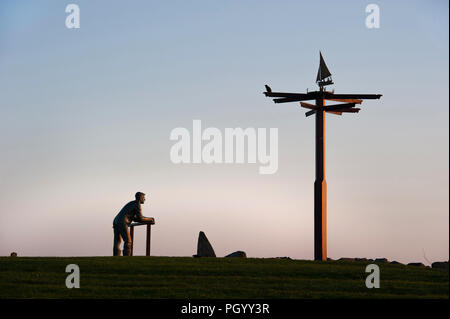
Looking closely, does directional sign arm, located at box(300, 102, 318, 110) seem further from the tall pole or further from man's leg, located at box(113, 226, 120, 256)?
man's leg, located at box(113, 226, 120, 256)

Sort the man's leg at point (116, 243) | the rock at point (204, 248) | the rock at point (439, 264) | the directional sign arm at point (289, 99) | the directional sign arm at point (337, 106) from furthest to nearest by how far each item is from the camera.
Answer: the directional sign arm at point (289, 99)
the directional sign arm at point (337, 106)
the man's leg at point (116, 243)
the rock at point (204, 248)
the rock at point (439, 264)

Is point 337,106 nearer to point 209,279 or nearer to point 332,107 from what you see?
point 332,107

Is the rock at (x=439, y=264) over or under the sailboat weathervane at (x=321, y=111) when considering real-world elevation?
under

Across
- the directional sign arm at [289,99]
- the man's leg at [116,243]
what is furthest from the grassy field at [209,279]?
the directional sign arm at [289,99]

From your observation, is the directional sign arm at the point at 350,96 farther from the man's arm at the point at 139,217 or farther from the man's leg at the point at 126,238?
the man's leg at the point at 126,238

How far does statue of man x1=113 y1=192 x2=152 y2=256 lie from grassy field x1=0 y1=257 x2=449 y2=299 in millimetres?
2164

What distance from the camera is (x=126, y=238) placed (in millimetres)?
26641

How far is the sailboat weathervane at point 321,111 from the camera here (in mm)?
27516

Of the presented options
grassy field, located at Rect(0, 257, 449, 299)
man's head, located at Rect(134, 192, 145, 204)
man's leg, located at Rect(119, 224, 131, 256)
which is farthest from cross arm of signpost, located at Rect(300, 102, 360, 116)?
man's leg, located at Rect(119, 224, 131, 256)

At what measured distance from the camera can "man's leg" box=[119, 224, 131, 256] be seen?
26.6 metres

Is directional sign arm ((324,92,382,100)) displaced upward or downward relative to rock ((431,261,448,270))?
upward
